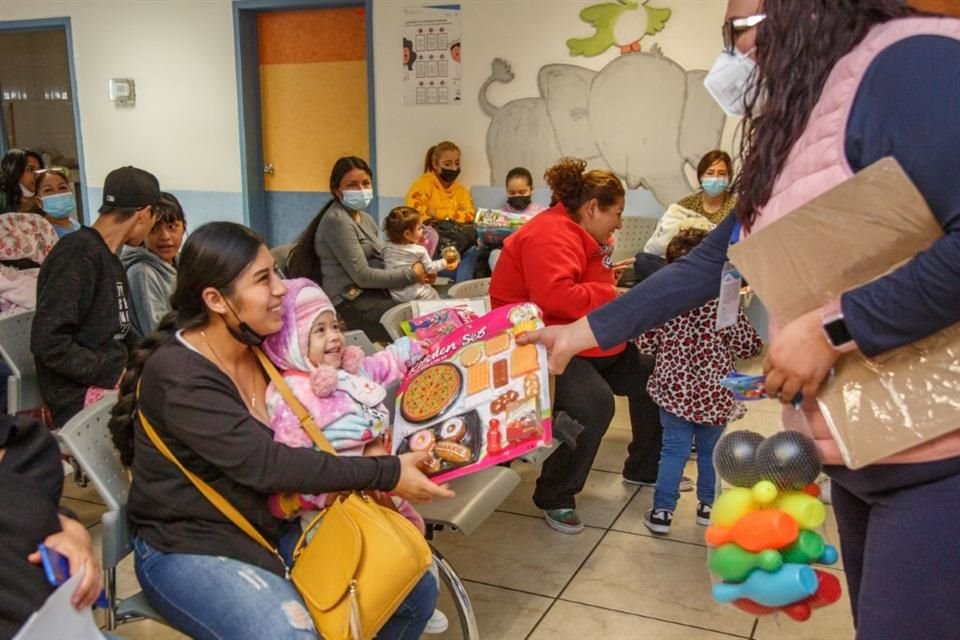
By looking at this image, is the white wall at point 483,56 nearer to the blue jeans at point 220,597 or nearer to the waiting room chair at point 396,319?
the waiting room chair at point 396,319

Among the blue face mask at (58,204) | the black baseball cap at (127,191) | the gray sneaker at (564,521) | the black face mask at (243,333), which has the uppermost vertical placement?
the black baseball cap at (127,191)

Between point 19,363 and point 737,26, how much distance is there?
2.68 meters

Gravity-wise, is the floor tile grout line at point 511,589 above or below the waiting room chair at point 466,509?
below

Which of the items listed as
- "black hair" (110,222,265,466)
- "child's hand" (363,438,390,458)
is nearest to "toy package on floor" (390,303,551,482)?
"child's hand" (363,438,390,458)

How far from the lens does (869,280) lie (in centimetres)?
111

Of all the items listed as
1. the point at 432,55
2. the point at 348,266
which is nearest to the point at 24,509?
the point at 348,266

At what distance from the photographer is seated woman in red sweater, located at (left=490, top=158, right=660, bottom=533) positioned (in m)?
3.03

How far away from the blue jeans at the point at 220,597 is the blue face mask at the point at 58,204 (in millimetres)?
2961

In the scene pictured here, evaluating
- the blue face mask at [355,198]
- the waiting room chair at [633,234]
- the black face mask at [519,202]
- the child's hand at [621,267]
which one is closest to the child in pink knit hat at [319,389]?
the blue face mask at [355,198]

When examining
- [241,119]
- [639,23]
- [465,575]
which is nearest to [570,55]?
[639,23]

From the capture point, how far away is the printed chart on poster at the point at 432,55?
6953mm

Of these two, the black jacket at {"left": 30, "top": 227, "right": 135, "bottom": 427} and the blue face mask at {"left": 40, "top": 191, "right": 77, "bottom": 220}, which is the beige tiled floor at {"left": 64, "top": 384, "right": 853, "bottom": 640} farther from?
the blue face mask at {"left": 40, "top": 191, "right": 77, "bottom": 220}

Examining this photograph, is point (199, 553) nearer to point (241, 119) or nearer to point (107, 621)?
point (107, 621)

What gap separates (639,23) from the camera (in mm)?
6348
